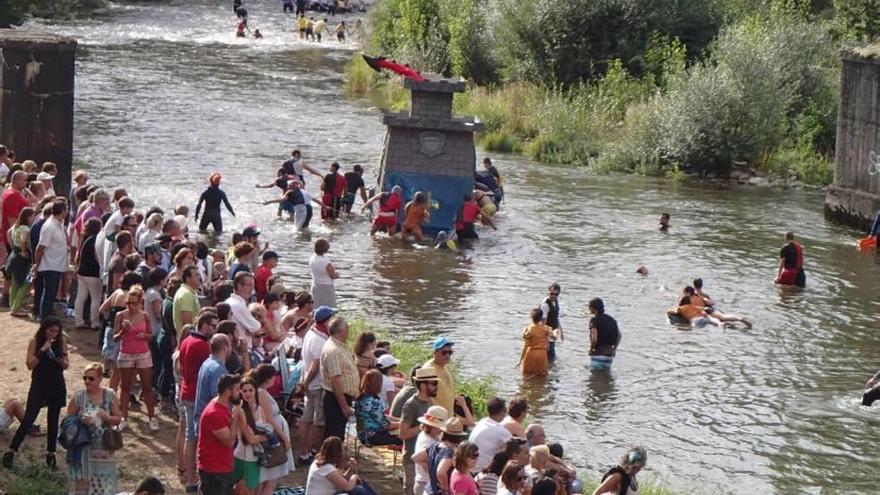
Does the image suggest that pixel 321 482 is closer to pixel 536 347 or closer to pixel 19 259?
pixel 19 259

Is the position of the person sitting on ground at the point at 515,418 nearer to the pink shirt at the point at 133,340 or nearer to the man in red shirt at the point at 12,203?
the pink shirt at the point at 133,340

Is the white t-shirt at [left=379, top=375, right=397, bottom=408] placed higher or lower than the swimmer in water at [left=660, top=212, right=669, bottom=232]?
lower

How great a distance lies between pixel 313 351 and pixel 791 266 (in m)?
14.2

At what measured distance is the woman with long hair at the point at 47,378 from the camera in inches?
500

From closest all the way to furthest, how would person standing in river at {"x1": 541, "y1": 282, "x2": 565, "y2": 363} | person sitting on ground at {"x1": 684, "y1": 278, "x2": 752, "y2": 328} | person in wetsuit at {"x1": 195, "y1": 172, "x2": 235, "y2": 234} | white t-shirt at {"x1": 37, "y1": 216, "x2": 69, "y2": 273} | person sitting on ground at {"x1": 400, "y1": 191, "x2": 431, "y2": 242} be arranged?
white t-shirt at {"x1": 37, "y1": 216, "x2": 69, "y2": 273} → person standing in river at {"x1": 541, "y1": 282, "x2": 565, "y2": 363} → person sitting on ground at {"x1": 684, "y1": 278, "x2": 752, "y2": 328} → person in wetsuit at {"x1": 195, "y1": 172, "x2": 235, "y2": 234} → person sitting on ground at {"x1": 400, "y1": 191, "x2": 431, "y2": 242}

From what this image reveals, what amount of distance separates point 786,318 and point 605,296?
296 centimetres

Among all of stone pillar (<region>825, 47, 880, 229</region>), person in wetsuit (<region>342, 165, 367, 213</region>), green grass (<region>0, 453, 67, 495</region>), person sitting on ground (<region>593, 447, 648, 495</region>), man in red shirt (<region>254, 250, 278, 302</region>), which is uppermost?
stone pillar (<region>825, 47, 880, 229</region>)

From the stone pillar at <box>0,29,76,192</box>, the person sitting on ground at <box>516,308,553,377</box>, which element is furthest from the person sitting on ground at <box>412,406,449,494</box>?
the stone pillar at <box>0,29,76,192</box>

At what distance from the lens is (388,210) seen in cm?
2789

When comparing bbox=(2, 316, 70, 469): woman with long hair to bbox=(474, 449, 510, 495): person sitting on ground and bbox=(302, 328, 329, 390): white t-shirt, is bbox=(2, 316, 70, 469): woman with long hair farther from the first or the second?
bbox=(474, 449, 510, 495): person sitting on ground

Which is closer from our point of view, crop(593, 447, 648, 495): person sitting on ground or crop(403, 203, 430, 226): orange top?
crop(593, 447, 648, 495): person sitting on ground

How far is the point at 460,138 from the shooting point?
2827cm

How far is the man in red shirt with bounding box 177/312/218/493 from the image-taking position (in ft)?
40.9

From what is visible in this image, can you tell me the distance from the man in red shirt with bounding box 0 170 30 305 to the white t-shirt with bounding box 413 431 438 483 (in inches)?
313
